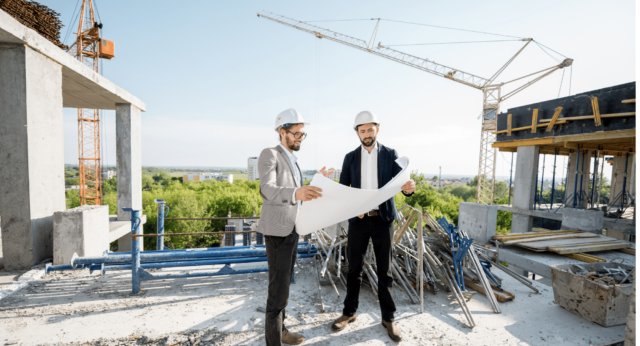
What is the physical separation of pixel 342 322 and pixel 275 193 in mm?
1802

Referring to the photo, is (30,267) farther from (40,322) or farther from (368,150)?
(368,150)

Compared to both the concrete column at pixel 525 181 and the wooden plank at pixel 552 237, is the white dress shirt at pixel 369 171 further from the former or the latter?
the concrete column at pixel 525 181

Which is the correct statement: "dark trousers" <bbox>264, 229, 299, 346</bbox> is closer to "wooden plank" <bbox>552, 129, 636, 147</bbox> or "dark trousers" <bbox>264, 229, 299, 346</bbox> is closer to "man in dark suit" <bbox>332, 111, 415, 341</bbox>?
"man in dark suit" <bbox>332, 111, 415, 341</bbox>

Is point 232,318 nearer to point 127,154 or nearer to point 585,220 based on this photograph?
point 127,154

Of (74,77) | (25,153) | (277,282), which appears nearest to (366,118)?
(277,282)

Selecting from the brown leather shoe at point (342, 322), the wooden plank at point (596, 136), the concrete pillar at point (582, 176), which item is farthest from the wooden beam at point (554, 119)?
the brown leather shoe at point (342, 322)

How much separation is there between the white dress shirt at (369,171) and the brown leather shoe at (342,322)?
1476 millimetres

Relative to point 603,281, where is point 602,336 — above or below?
below

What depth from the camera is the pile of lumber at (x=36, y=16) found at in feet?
18.6

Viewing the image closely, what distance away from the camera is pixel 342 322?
10.4 ft

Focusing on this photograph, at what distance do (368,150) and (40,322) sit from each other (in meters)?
4.08

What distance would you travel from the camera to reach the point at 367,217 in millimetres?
3096

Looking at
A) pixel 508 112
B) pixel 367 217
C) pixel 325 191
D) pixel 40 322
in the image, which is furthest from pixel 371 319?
pixel 508 112

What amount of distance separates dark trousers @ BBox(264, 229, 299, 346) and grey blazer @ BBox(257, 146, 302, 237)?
0.39ft
